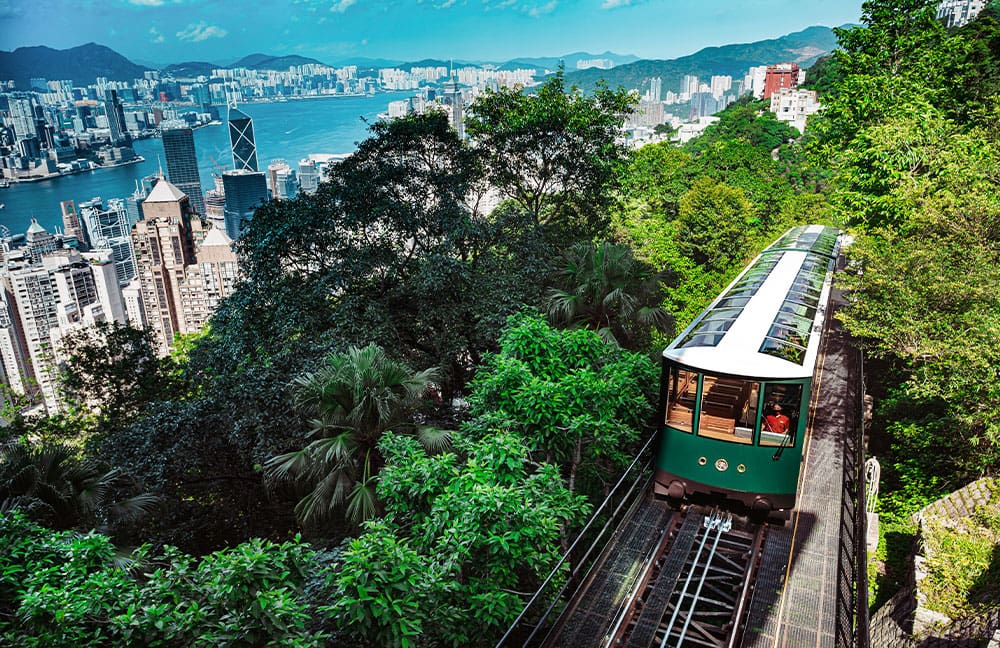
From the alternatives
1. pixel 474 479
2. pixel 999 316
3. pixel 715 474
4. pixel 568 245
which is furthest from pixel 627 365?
pixel 568 245

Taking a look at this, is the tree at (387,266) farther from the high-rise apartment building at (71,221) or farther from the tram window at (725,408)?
the high-rise apartment building at (71,221)

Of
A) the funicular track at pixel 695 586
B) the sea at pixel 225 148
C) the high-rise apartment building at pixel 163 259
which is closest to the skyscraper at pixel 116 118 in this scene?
the sea at pixel 225 148

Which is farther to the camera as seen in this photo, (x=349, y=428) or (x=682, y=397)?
(x=349, y=428)

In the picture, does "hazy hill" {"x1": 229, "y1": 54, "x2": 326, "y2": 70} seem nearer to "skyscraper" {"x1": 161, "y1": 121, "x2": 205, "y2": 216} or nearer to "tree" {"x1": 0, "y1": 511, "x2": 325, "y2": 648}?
"skyscraper" {"x1": 161, "y1": 121, "x2": 205, "y2": 216}

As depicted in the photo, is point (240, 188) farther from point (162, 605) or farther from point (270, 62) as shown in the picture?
point (162, 605)

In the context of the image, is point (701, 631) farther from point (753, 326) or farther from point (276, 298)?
point (276, 298)

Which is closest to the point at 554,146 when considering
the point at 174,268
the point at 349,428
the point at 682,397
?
the point at 682,397
